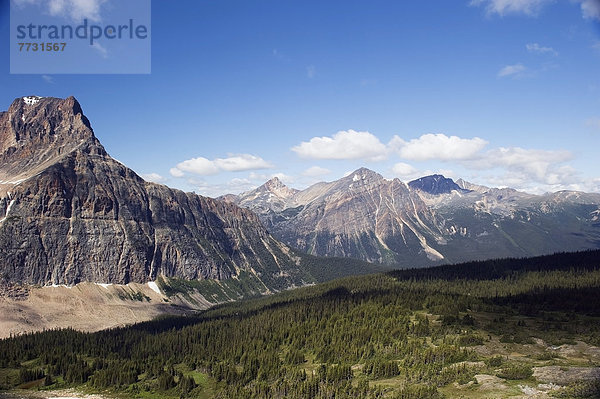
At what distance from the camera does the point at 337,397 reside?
13175 centimetres

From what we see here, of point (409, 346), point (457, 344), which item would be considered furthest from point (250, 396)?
point (457, 344)

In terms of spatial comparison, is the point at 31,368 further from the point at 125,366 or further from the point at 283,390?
the point at 283,390

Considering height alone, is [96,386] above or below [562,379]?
below

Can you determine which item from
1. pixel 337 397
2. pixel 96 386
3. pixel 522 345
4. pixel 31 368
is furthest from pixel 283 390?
pixel 31 368

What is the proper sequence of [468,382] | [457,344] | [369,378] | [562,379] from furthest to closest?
[457,344] → [369,378] → [468,382] → [562,379]

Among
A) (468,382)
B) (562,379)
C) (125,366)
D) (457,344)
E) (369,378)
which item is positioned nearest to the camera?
(562,379)

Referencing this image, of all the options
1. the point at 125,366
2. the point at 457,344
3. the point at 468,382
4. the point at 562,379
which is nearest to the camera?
the point at 562,379

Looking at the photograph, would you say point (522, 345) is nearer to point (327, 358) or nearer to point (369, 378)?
point (369, 378)

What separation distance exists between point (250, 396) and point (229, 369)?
1200 inches

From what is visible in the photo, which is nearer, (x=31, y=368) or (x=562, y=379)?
(x=562, y=379)

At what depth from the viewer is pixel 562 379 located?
380ft

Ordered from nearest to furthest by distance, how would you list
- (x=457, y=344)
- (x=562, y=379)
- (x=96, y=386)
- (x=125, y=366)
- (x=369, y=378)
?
1. (x=562, y=379)
2. (x=369, y=378)
3. (x=457, y=344)
4. (x=96, y=386)
5. (x=125, y=366)

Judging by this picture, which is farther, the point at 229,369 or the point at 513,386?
the point at 229,369

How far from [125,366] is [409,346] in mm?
115063
